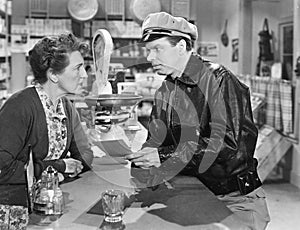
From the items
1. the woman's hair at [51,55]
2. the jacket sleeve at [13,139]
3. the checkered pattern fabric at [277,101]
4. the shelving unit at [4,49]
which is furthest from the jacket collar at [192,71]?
the shelving unit at [4,49]

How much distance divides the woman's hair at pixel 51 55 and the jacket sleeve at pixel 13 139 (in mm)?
202

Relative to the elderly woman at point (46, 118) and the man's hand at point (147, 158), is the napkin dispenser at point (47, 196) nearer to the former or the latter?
the elderly woman at point (46, 118)

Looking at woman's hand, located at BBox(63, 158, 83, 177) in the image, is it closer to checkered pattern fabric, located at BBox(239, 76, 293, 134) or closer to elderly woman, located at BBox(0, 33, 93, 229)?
elderly woman, located at BBox(0, 33, 93, 229)

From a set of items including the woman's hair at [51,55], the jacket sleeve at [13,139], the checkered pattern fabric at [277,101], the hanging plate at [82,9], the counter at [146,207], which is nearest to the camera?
the counter at [146,207]

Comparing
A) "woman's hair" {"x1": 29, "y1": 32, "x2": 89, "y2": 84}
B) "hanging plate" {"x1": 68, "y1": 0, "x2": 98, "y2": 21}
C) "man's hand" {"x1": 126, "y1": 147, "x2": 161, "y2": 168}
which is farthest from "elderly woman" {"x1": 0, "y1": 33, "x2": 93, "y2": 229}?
"hanging plate" {"x1": 68, "y1": 0, "x2": 98, "y2": 21}

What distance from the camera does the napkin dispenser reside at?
1.50m

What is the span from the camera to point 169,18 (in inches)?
75.8

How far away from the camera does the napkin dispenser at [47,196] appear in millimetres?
1503

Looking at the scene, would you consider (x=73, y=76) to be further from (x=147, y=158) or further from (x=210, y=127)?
(x=210, y=127)

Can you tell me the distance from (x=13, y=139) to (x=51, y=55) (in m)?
0.44

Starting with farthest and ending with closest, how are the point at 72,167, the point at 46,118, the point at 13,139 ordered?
1. the point at 72,167
2. the point at 46,118
3. the point at 13,139

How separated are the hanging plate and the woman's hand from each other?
5.95 metres

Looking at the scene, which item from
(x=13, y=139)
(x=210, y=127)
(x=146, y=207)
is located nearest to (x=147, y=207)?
(x=146, y=207)

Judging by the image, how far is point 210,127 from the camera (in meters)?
1.92
